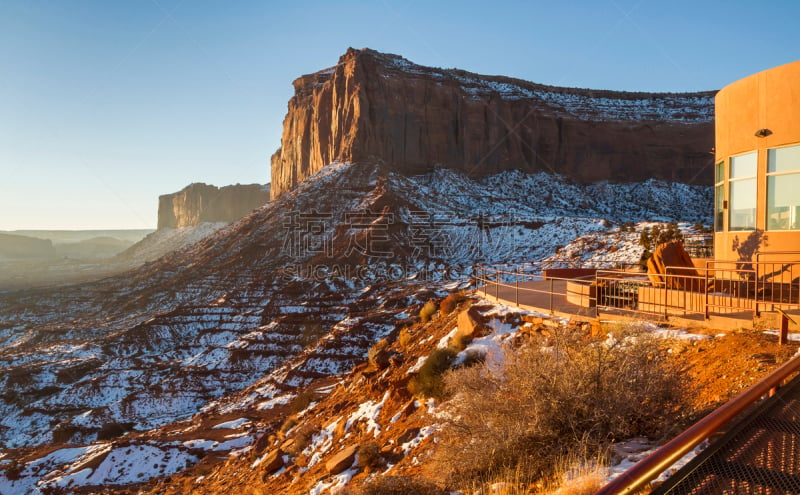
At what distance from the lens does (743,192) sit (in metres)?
10.9

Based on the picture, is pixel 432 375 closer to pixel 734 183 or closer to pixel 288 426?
pixel 288 426

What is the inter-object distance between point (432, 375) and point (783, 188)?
820 cm

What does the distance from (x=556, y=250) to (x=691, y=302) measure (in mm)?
44441

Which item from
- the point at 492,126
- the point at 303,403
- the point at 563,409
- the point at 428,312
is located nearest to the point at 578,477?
the point at 563,409

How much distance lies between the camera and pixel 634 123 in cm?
10294

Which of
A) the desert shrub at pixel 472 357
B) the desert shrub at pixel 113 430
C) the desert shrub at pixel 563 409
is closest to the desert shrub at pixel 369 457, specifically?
the desert shrub at pixel 472 357

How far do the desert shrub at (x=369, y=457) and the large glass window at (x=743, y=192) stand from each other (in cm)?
934

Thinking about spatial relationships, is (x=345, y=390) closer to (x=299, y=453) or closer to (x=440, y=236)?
(x=299, y=453)

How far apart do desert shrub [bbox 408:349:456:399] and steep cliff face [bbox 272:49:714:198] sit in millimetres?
78836

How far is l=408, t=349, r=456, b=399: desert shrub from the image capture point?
928 cm

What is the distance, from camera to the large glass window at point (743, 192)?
10.5 meters

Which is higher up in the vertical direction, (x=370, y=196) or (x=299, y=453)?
(x=370, y=196)

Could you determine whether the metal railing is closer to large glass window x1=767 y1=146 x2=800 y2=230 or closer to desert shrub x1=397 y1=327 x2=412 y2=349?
large glass window x1=767 y1=146 x2=800 y2=230

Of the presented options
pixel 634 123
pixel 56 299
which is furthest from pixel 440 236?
pixel 634 123
